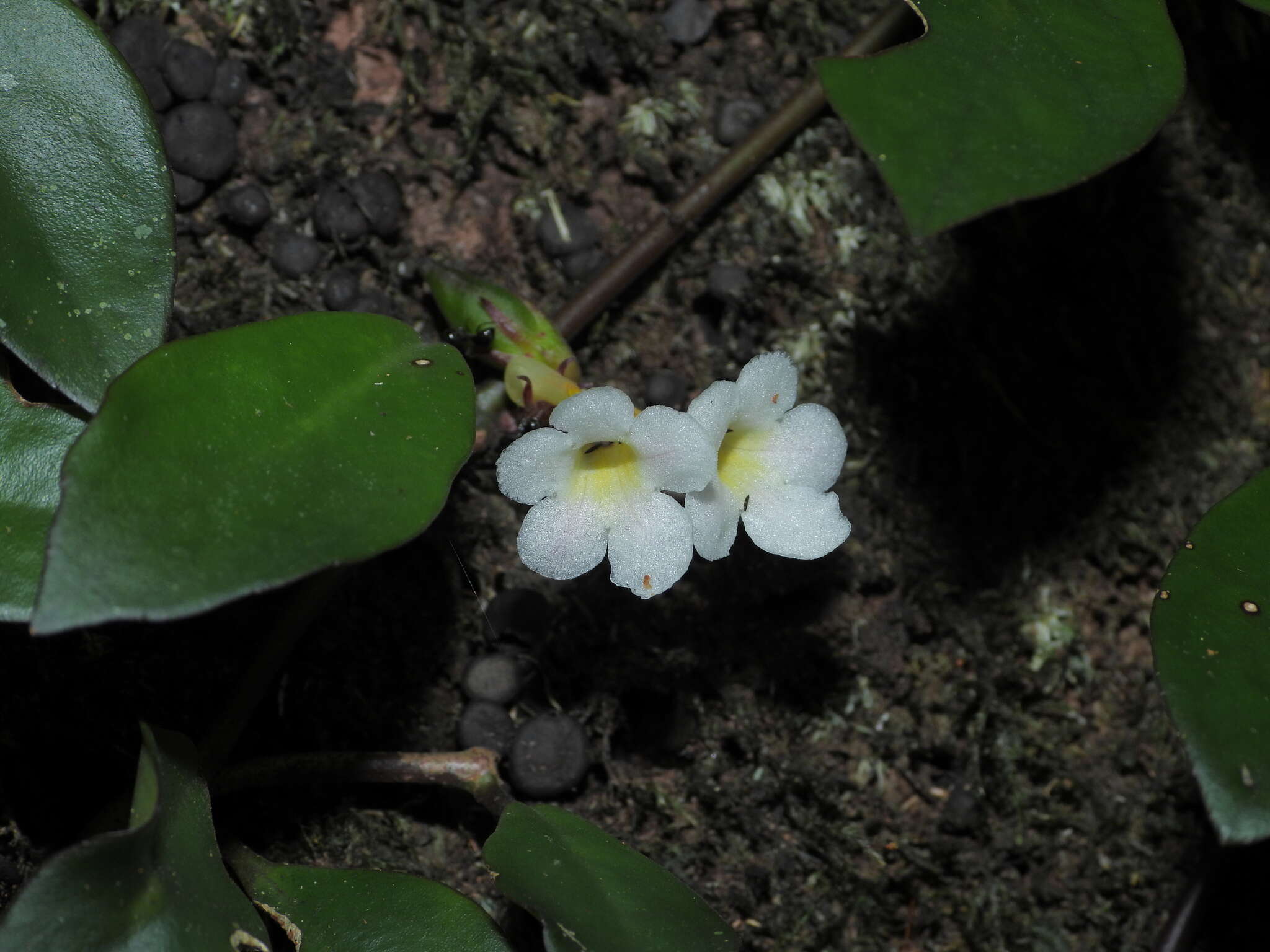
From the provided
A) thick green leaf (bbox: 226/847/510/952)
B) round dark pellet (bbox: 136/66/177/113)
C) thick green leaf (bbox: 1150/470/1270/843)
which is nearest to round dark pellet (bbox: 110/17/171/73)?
round dark pellet (bbox: 136/66/177/113)

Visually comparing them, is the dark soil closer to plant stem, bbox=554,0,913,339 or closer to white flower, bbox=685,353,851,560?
plant stem, bbox=554,0,913,339

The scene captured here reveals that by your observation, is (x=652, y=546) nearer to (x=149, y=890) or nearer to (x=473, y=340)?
(x=473, y=340)

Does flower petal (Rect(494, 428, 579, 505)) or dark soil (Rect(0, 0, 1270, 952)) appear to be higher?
flower petal (Rect(494, 428, 579, 505))

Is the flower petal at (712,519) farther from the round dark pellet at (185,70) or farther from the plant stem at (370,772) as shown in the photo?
the round dark pellet at (185,70)

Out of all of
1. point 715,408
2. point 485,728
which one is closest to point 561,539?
point 715,408

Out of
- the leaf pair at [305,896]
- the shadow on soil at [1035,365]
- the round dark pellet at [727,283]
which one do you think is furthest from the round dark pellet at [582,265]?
the leaf pair at [305,896]
